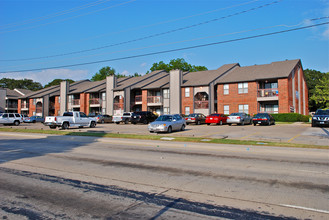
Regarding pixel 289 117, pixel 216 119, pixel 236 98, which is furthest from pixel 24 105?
pixel 289 117

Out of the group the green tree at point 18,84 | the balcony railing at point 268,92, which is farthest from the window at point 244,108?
the green tree at point 18,84

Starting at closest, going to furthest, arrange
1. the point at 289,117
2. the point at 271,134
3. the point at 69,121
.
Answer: the point at 271,134, the point at 69,121, the point at 289,117

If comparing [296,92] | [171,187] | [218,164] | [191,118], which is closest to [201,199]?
[171,187]

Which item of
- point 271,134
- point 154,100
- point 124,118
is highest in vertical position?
point 154,100

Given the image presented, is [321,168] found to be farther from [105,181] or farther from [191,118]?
[191,118]

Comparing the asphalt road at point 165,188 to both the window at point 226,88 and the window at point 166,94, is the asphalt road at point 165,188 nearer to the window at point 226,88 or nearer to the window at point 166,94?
the window at point 226,88

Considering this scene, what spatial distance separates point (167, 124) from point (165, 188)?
16063mm

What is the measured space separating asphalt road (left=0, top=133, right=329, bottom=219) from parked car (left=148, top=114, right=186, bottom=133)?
12.1 meters

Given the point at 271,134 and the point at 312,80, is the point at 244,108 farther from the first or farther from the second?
the point at 312,80

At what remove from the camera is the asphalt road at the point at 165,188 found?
4.64 meters

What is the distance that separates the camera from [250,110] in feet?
130

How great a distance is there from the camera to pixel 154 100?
47812mm

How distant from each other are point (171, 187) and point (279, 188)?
2408mm

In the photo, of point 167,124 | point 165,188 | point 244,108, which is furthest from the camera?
point 244,108
